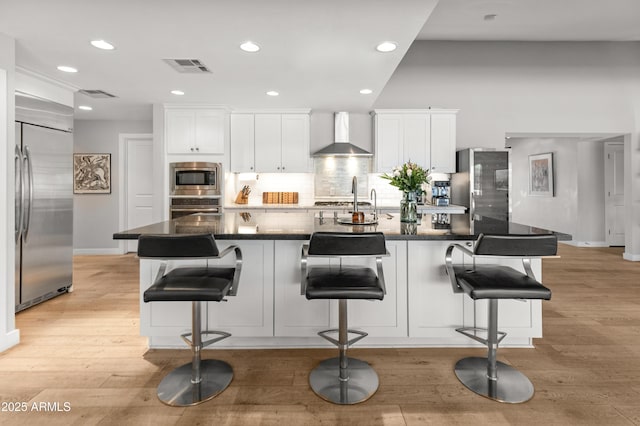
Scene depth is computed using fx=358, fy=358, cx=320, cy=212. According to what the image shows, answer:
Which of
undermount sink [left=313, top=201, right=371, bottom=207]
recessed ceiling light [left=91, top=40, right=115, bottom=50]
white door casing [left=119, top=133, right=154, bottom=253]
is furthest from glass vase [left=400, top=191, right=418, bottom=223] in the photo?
white door casing [left=119, top=133, right=154, bottom=253]

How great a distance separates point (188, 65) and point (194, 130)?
1746 mm

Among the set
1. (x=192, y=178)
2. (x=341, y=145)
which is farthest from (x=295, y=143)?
(x=192, y=178)

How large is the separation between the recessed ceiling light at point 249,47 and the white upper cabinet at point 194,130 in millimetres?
2206

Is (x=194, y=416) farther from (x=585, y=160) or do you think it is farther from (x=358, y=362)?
(x=585, y=160)

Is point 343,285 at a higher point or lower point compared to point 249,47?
lower

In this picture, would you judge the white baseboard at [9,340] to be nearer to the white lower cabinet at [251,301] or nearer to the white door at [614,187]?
the white lower cabinet at [251,301]

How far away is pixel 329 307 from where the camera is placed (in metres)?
2.61

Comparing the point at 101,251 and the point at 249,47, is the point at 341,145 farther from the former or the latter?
the point at 101,251

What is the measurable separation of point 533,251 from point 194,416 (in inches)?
79.5

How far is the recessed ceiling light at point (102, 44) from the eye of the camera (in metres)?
3.04

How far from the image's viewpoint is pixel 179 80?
4.08 meters

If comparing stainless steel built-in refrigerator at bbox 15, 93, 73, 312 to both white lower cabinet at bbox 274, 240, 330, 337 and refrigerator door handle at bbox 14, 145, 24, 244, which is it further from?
white lower cabinet at bbox 274, 240, 330, 337

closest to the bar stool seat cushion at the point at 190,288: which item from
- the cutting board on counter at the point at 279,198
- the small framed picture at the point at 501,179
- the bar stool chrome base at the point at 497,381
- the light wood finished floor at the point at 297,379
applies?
the light wood finished floor at the point at 297,379

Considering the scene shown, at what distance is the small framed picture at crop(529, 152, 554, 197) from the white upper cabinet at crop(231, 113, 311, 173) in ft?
19.1
